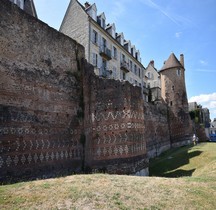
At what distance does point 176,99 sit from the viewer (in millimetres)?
28359

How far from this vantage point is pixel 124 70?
27.8 m

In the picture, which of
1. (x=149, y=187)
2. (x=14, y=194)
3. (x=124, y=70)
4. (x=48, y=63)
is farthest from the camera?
(x=124, y=70)

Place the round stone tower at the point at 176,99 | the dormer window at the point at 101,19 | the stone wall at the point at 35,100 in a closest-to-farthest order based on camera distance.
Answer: the stone wall at the point at 35,100
the dormer window at the point at 101,19
the round stone tower at the point at 176,99

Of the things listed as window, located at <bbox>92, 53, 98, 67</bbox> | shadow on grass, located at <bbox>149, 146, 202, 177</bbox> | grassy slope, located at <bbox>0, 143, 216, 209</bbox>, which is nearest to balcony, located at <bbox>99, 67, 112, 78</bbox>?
window, located at <bbox>92, 53, 98, 67</bbox>

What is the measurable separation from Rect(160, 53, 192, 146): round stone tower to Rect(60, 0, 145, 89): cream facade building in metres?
5.65

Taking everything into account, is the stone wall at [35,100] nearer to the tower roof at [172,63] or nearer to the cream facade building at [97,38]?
the cream facade building at [97,38]

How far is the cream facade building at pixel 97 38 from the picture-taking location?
846 inches

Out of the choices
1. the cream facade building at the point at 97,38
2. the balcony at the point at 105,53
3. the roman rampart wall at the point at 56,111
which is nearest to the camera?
the roman rampart wall at the point at 56,111

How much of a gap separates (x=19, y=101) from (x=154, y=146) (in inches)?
632

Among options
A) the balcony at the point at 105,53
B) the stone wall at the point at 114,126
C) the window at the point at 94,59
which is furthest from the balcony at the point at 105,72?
the stone wall at the point at 114,126

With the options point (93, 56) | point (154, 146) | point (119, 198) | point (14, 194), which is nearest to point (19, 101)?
point (14, 194)

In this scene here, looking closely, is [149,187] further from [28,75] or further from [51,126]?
[28,75]

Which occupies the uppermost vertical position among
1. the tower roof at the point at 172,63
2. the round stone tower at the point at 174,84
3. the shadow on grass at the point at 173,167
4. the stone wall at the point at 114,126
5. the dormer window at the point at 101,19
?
the dormer window at the point at 101,19

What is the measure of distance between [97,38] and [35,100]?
12794mm
